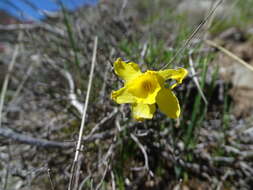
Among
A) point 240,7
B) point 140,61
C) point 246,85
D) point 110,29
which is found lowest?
point 246,85

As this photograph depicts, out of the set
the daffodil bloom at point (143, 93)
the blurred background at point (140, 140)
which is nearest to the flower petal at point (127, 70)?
the daffodil bloom at point (143, 93)

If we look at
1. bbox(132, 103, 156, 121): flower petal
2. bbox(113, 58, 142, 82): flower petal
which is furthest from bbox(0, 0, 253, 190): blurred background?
bbox(132, 103, 156, 121): flower petal

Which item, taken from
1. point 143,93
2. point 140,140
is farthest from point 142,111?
point 140,140

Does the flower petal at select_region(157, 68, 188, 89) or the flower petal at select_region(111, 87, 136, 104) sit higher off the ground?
the flower petal at select_region(157, 68, 188, 89)

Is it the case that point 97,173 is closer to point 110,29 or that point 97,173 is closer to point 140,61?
point 140,61

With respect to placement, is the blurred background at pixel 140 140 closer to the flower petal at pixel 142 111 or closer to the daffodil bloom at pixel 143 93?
the daffodil bloom at pixel 143 93

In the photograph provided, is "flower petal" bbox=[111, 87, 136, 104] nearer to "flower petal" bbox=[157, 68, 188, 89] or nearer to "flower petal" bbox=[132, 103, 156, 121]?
"flower petal" bbox=[132, 103, 156, 121]

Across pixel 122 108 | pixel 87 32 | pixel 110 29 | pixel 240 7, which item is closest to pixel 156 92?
pixel 122 108

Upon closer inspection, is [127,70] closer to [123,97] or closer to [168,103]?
[123,97]
